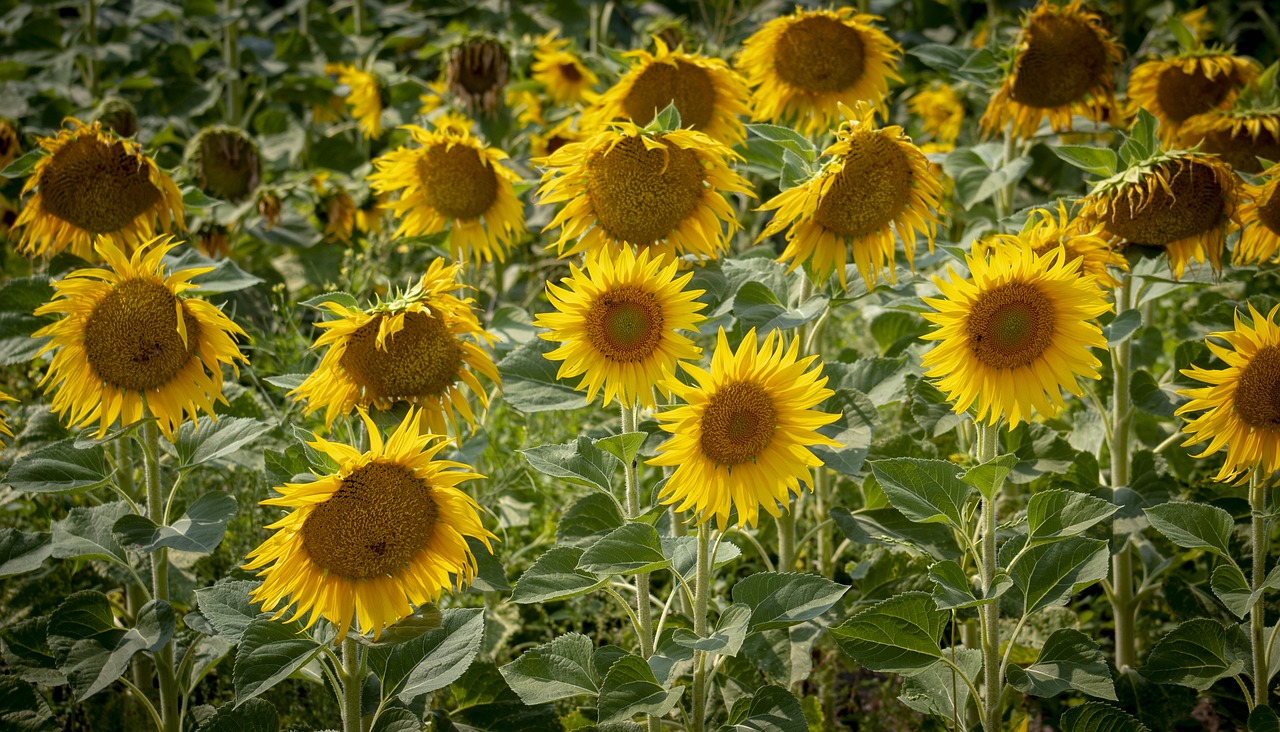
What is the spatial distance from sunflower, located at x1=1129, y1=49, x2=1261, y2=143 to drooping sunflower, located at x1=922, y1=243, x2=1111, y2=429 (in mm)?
1392

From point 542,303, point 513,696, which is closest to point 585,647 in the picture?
point 513,696

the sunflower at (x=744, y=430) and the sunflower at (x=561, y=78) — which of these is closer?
the sunflower at (x=744, y=430)

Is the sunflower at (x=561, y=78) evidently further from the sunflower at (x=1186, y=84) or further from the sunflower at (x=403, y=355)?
the sunflower at (x=403, y=355)

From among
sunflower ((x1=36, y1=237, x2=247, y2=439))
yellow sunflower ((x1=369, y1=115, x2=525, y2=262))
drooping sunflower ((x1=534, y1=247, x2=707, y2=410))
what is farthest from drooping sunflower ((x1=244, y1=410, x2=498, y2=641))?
yellow sunflower ((x1=369, y1=115, x2=525, y2=262))

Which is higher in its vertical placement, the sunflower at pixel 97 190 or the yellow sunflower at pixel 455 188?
the yellow sunflower at pixel 455 188

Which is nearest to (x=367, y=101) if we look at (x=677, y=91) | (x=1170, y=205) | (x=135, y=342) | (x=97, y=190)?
(x=97, y=190)

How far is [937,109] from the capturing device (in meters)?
4.16

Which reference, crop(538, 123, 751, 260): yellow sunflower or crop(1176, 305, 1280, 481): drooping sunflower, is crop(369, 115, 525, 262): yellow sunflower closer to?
crop(538, 123, 751, 260): yellow sunflower

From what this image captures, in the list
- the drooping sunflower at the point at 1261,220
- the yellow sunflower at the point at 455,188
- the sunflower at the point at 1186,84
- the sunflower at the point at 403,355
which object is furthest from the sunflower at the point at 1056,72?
the sunflower at the point at 403,355

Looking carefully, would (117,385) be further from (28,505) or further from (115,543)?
(28,505)

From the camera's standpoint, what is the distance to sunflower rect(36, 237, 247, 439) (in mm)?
1888

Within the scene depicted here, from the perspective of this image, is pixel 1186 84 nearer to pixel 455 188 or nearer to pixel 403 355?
pixel 455 188

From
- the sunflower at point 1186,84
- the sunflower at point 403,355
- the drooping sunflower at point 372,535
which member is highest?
the sunflower at point 1186,84

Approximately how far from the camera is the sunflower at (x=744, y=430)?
5.40ft
